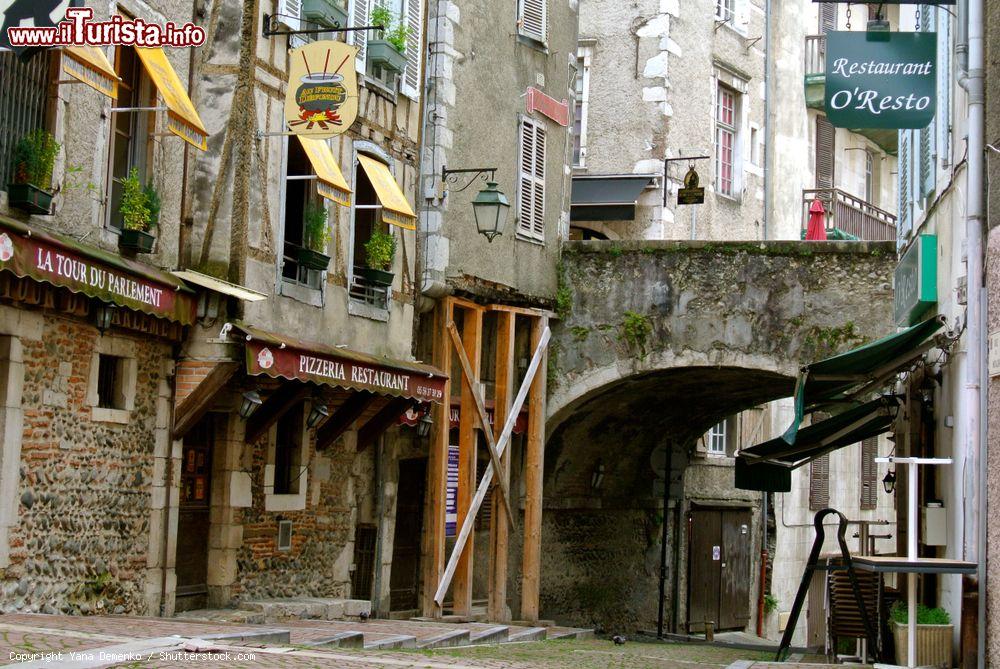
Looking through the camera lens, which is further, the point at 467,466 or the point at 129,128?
the point at 467,466

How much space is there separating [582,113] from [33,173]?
534 inches

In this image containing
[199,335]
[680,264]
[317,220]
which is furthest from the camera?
[680,264]

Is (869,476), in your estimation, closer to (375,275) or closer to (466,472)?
(466,472)

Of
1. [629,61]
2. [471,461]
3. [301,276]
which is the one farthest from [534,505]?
[629,61]

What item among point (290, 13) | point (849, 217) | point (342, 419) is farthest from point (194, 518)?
point (849, 217)

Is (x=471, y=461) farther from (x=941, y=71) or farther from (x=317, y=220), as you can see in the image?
(x=941, y=71)

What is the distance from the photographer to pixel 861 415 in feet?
42.5

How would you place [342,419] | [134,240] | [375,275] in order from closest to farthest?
[134,240], [342,419], [375,275]

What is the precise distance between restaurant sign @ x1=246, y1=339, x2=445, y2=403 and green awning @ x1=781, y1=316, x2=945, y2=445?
4.12m

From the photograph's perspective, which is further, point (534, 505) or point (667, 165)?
point (667, 165)

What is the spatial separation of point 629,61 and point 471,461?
27.0 ft

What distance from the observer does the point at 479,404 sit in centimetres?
1658

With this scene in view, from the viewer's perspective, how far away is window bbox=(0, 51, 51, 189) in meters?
9.95

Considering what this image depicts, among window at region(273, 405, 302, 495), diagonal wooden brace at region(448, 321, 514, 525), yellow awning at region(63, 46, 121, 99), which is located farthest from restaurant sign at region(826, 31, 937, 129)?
diagonal wooden brace at region(448, 321, 514, 525)
